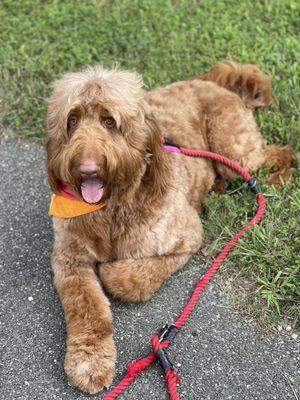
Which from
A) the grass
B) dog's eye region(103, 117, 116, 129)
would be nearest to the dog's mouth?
dog's eye region(103, 117, 116, 129)

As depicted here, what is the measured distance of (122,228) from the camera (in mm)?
3680

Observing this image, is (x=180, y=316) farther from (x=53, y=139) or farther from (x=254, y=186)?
(x=53, y=139)

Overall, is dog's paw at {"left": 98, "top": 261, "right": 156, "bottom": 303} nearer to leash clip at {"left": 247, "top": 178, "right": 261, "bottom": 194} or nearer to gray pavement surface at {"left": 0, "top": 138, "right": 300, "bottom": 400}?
gray pavement surface at {"left": 0, "top": 138, "right": 300, "bottom": 400}

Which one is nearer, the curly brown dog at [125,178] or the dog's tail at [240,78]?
the curly brown dog at [125,178]

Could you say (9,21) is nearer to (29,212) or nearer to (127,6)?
(127,6)

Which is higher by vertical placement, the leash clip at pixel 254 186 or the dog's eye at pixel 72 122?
the dog's eye at pixel 72 122

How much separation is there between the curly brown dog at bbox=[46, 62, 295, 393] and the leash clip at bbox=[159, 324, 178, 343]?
292 mm

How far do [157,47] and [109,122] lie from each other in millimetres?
3007

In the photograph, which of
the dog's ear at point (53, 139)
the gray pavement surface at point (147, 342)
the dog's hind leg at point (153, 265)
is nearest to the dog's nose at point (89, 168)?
the dog's ear at point (53, 139)

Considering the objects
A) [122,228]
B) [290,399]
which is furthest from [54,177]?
[290,399]

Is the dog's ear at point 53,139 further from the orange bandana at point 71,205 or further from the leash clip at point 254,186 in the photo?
the leash clip at point 254,186

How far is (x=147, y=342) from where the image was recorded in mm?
3623

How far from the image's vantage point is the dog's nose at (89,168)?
3.06 metres

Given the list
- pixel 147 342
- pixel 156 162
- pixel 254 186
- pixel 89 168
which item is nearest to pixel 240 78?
pixel 254 186
